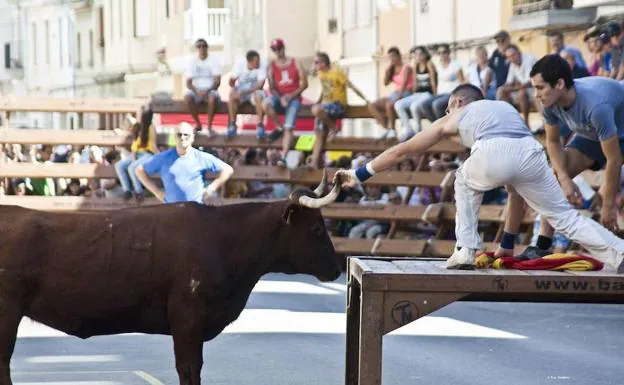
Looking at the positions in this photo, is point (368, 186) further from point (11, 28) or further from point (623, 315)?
point (11, 28)

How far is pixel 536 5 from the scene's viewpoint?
31.6m

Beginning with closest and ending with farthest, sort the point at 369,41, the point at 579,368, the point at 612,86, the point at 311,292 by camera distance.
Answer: the point at 612,86 → the point at 579,368 → the point at 311,292 → the point at 369,41

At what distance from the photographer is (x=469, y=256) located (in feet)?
31.7

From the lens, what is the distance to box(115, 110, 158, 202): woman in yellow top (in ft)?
79.3

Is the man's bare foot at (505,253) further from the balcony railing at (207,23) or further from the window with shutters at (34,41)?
the window with shutters at (34,41)

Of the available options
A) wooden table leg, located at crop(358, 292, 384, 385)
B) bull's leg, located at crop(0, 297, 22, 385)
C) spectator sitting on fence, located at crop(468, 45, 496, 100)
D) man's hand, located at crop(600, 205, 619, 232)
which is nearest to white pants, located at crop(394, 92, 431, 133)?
spectator sitting on fence, located at crop(468, 45, 496, 100)

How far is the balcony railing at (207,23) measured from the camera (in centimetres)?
5266

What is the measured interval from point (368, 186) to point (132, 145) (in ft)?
11.4

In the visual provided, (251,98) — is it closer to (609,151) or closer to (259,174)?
(259,174)

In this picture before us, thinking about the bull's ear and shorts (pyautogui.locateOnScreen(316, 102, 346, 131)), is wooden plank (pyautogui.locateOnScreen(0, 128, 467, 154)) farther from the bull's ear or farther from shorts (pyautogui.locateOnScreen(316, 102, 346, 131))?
the bull's ear

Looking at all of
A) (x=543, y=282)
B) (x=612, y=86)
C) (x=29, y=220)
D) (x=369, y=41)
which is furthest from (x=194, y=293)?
(x=369, y=41)

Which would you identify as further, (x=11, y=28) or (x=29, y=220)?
(x=11, y=28)

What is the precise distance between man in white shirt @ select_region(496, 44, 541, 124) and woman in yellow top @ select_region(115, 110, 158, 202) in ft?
17.7

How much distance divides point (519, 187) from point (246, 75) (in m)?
14.4
